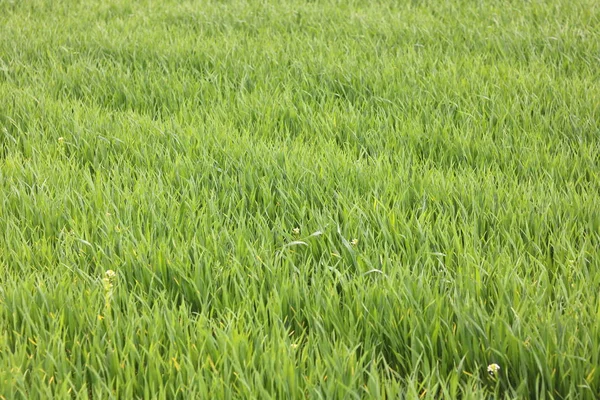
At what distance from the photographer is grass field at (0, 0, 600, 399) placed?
139 centimetres

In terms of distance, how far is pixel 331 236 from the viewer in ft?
6.51

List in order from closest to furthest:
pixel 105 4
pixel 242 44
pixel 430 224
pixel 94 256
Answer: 1. pixel 94 256
2. pixel 430 224
3. pixel 242 44
4. pixel 105 4

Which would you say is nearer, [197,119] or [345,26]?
[197,119]

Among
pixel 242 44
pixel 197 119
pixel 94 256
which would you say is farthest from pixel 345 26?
pixel 94 256

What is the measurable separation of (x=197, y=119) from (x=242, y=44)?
143cm

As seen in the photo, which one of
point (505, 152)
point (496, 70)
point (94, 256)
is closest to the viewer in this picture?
point (94, 256)

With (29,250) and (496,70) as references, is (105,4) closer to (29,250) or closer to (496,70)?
(496,70)

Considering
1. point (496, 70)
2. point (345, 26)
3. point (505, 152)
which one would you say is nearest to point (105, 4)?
point (345, 26)

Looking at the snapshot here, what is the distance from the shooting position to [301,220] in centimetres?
207

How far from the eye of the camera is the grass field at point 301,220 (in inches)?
54.9

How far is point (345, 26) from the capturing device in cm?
462

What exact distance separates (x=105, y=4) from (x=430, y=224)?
451 cm

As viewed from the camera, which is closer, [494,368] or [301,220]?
[494,368]

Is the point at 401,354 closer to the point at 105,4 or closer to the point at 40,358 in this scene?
the point at 40,358
